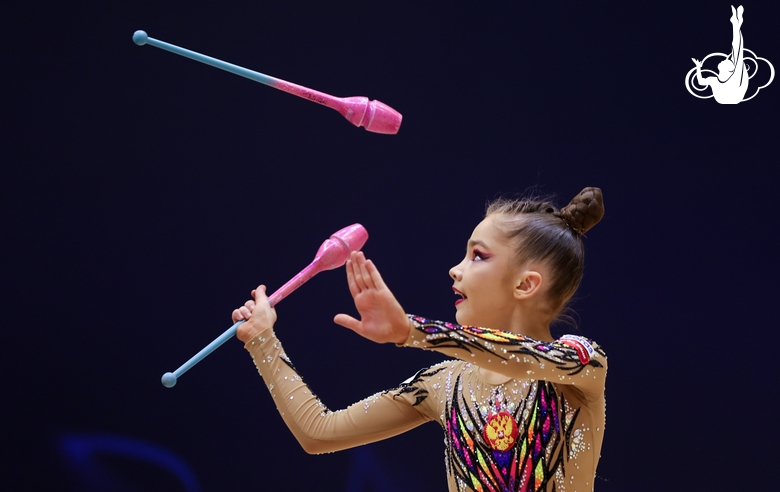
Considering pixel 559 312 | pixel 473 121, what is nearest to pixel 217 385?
pixel 473 121

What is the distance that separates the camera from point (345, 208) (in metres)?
1.96

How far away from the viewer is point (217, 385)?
1949 millimetres

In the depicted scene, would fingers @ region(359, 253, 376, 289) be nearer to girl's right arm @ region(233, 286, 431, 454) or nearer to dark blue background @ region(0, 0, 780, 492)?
girl's right arm @ region(233, 286, 431, 454)

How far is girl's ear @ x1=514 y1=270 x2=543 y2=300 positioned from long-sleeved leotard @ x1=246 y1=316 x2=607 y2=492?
0.12m

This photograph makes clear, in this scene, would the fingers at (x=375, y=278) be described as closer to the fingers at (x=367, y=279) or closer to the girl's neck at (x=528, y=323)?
the fingers at (x=367, y=279)

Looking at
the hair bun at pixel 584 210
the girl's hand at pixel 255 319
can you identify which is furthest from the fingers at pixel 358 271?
the hair bun at pixel 584 210

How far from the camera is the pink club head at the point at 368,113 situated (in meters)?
1.20

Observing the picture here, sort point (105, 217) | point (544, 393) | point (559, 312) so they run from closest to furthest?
point (544, 393) → point (559, 312) → point (105, 217)

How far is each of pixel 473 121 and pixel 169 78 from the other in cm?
68

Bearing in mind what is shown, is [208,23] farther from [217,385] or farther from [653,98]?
[653,98]

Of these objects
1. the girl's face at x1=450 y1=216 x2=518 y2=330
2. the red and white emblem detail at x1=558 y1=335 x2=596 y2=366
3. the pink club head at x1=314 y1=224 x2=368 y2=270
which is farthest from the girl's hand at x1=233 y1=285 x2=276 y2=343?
the red and white emblem detail at x1=558 y1=335 x2=596 y2=366

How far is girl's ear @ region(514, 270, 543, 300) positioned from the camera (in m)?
1.21

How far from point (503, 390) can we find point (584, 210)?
0.29m

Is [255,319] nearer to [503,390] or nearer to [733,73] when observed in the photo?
[503,390]
